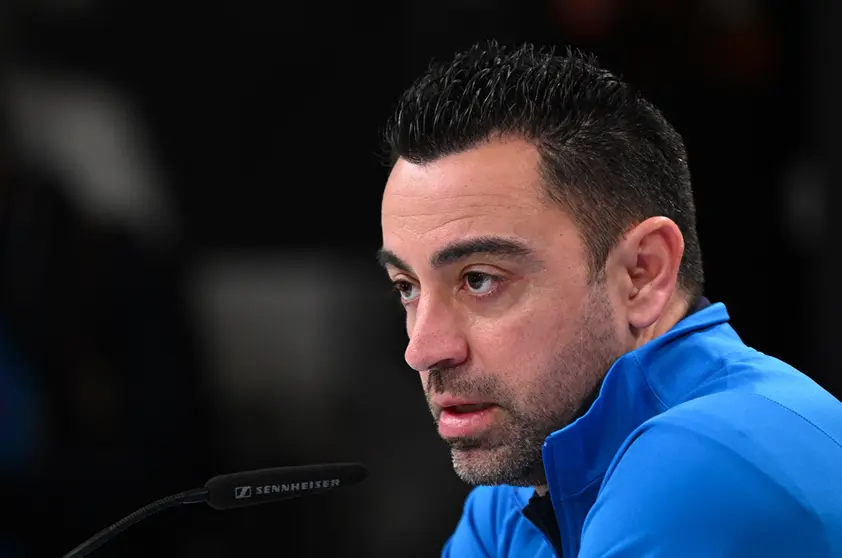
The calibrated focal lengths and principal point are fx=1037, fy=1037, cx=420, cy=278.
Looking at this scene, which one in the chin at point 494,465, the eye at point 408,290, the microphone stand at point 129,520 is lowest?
the chin at point 494,465

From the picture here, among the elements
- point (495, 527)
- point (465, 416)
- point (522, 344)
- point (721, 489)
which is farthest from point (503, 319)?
point (495, 527)

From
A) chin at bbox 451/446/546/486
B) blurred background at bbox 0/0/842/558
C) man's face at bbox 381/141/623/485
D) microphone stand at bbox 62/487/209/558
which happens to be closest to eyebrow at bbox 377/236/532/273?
man's face at bbox 381/141/623/485

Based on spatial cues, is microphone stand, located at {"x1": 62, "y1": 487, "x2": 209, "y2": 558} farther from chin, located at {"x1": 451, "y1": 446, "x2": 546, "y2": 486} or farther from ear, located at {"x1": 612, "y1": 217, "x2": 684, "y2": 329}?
ear, located at {"x1": 612, "y1": 217, "x2": 684, "y2": 329}

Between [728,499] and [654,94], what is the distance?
2.08m

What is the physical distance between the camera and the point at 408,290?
1479mm

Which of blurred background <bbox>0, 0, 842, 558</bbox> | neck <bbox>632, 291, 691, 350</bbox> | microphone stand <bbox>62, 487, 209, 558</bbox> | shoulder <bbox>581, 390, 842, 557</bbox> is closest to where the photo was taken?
shoulder <bbox>581, 390, 842, 557</bbox>

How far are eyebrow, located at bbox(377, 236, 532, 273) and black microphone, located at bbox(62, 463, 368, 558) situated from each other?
35 centimetres

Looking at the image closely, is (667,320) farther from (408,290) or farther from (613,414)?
(408,290)

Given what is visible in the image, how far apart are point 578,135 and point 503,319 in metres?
0.28

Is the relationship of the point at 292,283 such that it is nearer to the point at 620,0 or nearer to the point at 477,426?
the point at 620,0

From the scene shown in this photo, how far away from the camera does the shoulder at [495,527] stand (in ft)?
5.31

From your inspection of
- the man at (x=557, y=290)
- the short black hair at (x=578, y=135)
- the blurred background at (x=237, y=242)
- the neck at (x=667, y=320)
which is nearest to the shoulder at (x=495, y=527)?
the man at (x=557, y=290)

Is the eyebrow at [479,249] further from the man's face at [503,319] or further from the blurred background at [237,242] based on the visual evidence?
the blurred background at [237,242]

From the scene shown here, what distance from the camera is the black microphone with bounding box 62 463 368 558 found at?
138 cm
